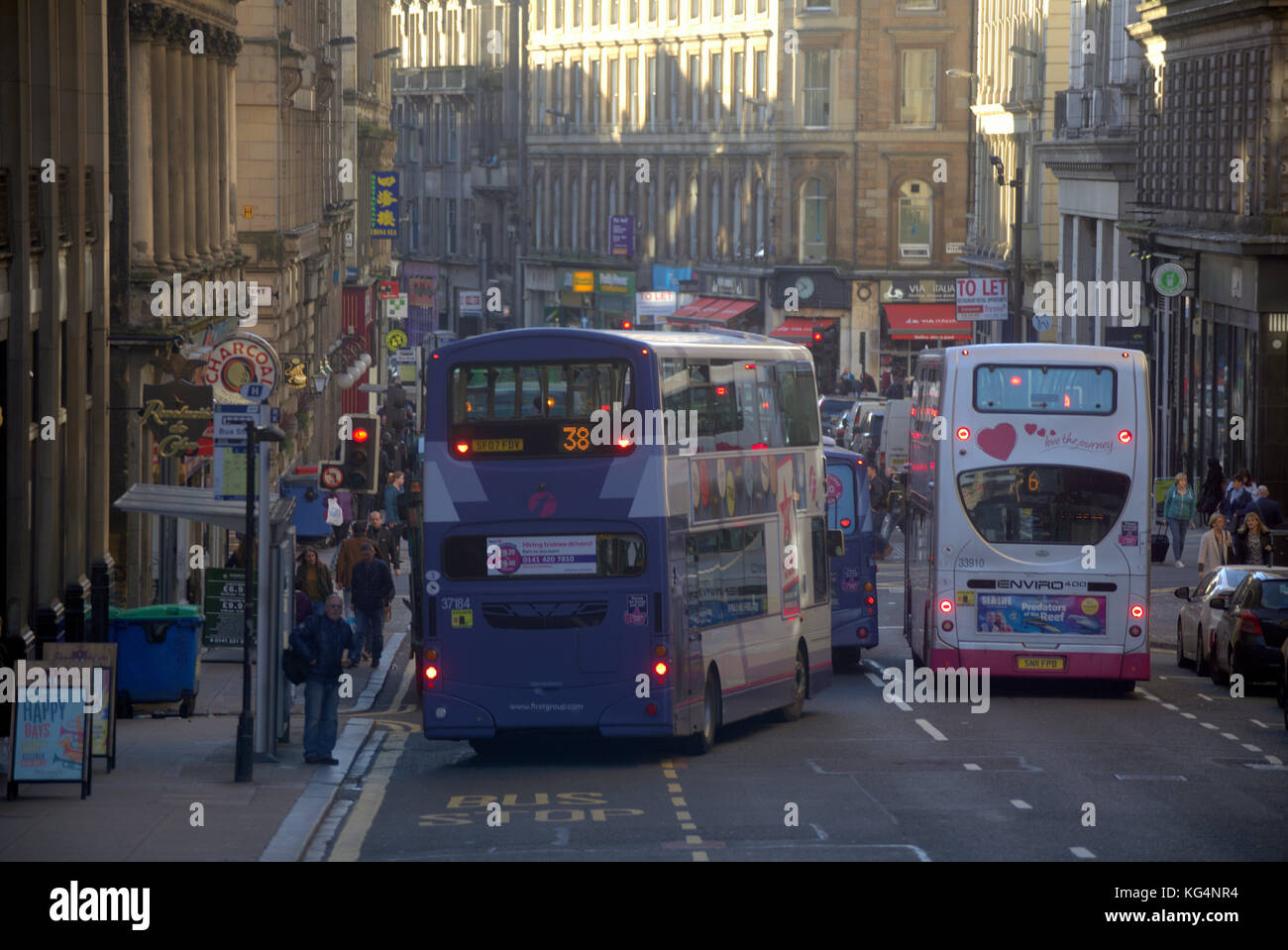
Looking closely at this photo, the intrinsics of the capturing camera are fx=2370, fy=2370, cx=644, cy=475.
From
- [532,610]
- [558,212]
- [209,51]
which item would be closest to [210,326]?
[209,51]

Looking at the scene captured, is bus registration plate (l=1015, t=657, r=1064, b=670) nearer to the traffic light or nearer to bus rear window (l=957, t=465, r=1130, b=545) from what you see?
bus rear window (l=957, t=465, r=1130, b=545)

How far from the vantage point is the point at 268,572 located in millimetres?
22984

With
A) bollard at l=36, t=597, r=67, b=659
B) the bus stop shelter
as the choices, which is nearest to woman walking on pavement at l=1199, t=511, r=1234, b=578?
the bus stop shelter

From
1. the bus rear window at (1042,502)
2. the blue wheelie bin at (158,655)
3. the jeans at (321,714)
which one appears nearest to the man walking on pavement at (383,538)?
the blue wheelie bin at (158,655)

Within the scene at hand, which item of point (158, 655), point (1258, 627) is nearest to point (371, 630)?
point (158, 655)

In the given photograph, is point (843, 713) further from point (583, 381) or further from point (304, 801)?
point (304, 801)

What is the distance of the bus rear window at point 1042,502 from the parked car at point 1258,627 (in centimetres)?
225

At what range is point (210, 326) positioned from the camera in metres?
38.1

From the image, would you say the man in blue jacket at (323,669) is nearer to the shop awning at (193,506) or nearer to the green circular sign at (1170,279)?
the shop awning at (193,506)

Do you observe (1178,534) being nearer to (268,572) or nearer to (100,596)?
(100,596)

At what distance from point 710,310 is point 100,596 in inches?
2559

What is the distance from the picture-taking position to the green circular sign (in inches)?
1876

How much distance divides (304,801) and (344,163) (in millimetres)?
53436

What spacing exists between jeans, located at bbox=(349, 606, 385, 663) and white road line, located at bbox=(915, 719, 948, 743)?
329 inches
